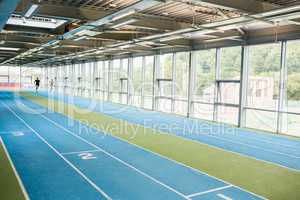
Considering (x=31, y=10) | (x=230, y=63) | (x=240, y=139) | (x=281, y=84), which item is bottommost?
(x=240, y=139)

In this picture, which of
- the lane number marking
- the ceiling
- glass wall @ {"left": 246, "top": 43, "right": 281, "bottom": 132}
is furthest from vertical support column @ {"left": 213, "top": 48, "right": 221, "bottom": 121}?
Answer: the lane number marking

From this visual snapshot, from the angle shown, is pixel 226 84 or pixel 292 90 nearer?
pixel 292 90

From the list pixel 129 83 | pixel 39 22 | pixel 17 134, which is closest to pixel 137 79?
pixel 129 83

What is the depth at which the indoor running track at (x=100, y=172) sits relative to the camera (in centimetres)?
623

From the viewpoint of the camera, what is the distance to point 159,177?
7.25 m

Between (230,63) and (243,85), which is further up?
(230,63)

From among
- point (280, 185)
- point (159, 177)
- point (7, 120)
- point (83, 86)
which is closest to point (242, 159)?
point (280, 185)

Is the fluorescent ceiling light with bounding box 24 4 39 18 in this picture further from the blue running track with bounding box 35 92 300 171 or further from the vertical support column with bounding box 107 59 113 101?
the vertical support column with bounding box 107 59 113 101

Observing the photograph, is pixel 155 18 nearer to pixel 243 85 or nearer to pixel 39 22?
pixel 39 22

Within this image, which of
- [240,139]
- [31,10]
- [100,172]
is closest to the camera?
[100,172]

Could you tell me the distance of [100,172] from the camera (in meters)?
7.52

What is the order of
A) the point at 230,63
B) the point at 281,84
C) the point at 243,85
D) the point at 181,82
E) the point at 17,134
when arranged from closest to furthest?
the point at 17,134
the point at 281,84
the point at 243,85
the point at 230,63
the point at 181,82

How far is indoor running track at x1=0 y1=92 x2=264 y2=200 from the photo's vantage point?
6.23 meters

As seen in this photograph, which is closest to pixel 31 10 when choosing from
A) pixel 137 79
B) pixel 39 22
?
pixel 39 22
